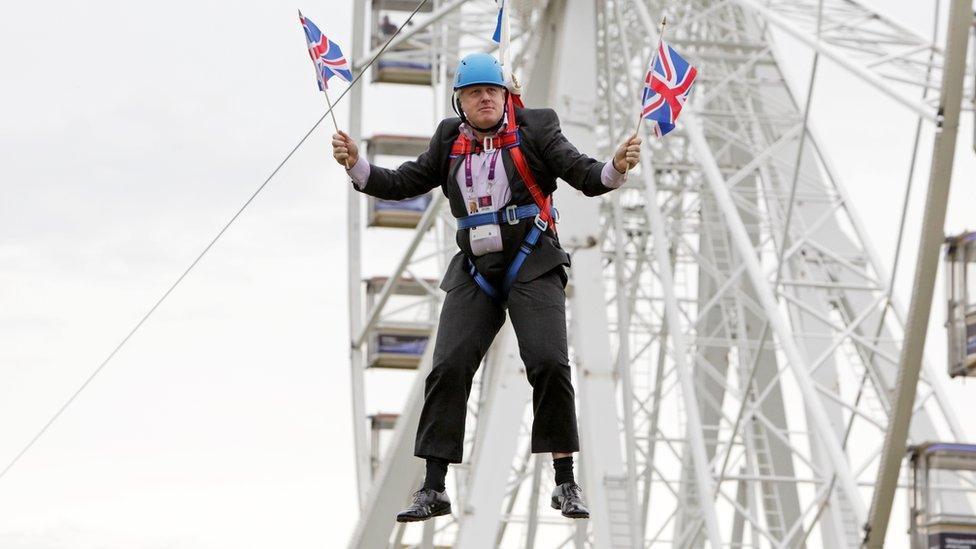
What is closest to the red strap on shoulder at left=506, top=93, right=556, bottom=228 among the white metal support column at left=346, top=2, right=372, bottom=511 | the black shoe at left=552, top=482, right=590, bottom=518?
the black shoe at left=552, top=482, right=590, bottom=518

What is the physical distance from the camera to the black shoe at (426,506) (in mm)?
9114

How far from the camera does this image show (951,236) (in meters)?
19.4

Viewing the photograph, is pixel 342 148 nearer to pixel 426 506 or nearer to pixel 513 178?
pixel 513 178

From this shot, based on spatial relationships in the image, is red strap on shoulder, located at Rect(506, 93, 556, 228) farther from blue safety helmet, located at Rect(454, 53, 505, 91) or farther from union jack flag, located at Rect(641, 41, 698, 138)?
union jack flag, located at Rect(641, 41, 698, 138)

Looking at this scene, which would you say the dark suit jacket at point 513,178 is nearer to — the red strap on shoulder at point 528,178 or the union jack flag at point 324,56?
the red strap on shoulder at point 528,178

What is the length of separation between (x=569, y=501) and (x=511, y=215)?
1366 millimetres

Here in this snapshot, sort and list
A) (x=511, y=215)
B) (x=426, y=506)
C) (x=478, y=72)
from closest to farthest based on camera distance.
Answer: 1. (x=426, y=506)
2. (x=478, y=72)
3. (x=511, y=215)

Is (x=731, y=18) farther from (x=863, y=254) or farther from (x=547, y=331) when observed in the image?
(x=547, y=331)

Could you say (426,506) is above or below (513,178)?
below

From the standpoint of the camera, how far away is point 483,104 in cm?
937

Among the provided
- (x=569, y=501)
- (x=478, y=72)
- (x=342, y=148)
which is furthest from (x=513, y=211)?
(x=569, y=501)

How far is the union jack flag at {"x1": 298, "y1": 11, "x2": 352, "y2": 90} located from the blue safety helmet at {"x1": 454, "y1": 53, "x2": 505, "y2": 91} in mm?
985

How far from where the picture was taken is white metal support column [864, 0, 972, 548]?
49.5 ft

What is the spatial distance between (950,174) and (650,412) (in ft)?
46.3
